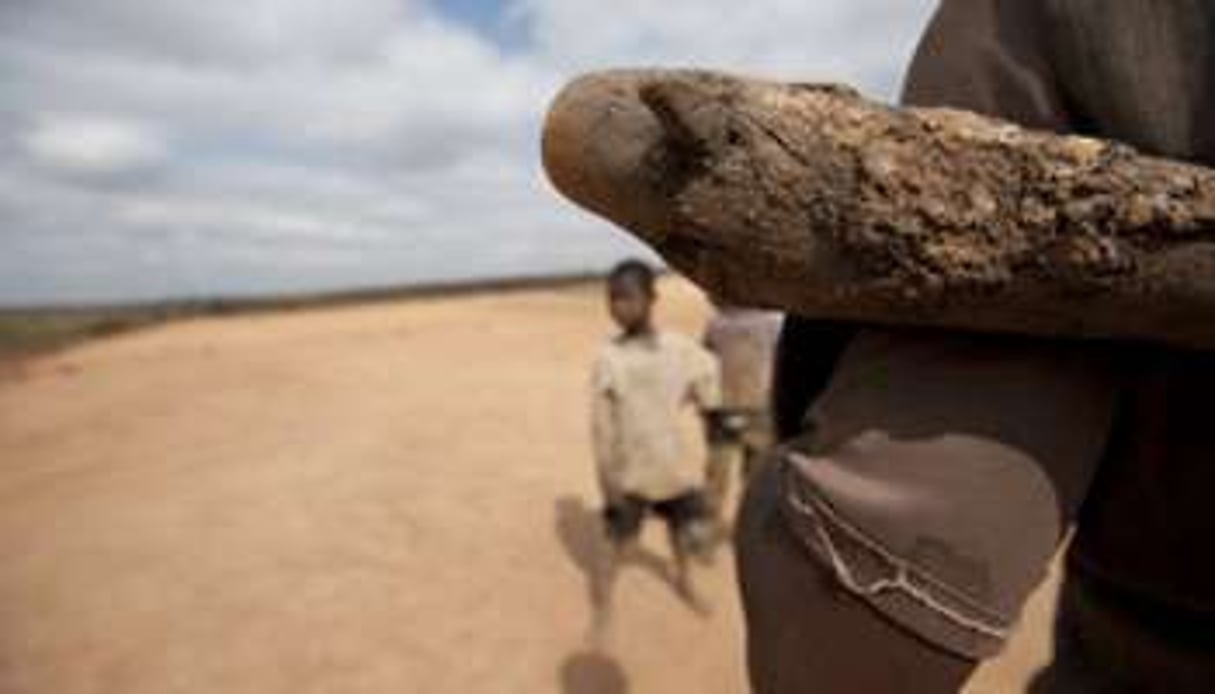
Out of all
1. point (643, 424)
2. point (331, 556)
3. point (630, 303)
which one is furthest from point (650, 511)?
point (331, 556)

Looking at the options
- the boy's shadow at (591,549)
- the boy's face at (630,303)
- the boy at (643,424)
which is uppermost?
the boy's face at (630,303)

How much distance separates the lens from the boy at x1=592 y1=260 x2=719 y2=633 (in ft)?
20.4

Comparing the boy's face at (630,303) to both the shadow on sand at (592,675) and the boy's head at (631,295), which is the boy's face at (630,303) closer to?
the boy's head at (631,295)

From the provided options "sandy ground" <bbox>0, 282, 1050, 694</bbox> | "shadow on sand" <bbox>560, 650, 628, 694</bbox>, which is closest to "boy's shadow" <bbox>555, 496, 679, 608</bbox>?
"sandy ground" <bbox>0, 282, 1050, 694</bbox>

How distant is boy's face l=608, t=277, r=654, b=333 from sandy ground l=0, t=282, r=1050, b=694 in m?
1.13

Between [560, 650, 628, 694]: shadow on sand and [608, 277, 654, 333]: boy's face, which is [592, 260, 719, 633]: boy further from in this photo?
[560, 650, 628, 694]: shadow on sand

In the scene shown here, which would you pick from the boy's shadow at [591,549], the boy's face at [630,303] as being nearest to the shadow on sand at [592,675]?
the boy's shadow at [591,549]

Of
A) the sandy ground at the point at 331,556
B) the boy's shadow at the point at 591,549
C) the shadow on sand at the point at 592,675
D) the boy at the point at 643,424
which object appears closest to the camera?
the shadow on sand at the point at 592,675

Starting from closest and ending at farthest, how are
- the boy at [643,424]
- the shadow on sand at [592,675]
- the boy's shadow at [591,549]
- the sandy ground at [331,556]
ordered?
the shadow on sand at [592,675] → the sandy ground at [331,556] → the boy at [643,424] → the boy's shadow at [591,549]

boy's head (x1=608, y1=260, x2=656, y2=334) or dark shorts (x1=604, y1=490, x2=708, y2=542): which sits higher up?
boy's head (x1=608, y1=260, x2=656, y2=334)

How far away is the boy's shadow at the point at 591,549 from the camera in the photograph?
20.9 ft

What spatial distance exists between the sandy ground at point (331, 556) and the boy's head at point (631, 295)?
113cm

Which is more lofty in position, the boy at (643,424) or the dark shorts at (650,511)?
the boy at (643,424)

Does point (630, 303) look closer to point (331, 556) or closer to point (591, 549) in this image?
point (591, 549)
